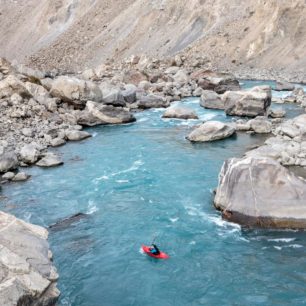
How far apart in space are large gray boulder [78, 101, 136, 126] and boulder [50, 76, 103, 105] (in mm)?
1407

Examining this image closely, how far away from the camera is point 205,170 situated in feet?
76.6

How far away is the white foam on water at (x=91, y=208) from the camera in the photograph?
19092 millimetres

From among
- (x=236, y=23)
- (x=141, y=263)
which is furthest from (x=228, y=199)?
(x=236, y=23)

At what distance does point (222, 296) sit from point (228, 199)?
5286 millimetres

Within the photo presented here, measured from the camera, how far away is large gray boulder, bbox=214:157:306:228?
16750 millimetres

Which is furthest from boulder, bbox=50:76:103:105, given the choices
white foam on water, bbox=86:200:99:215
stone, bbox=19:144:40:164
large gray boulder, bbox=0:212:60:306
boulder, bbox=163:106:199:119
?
large gray boulder, bbox=0:212:60:306

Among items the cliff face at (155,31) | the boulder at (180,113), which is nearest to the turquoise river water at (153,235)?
the boulder at (180,113)

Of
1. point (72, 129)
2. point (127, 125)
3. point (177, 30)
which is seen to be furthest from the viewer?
point (177, 30)

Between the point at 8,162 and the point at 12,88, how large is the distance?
1282 centimetres

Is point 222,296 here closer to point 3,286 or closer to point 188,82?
point 3,286

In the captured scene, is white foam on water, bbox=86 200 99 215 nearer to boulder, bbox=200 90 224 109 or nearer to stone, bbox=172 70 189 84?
boulder, bbox=200 90 224 109

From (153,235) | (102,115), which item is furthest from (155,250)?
(102,115)

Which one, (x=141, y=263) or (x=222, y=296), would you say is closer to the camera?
(x=222, y=296)

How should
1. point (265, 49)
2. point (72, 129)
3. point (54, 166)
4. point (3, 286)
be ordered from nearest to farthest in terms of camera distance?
point (3, 286) < point (54, 166) < point (72, 129) < point (265, 49)
